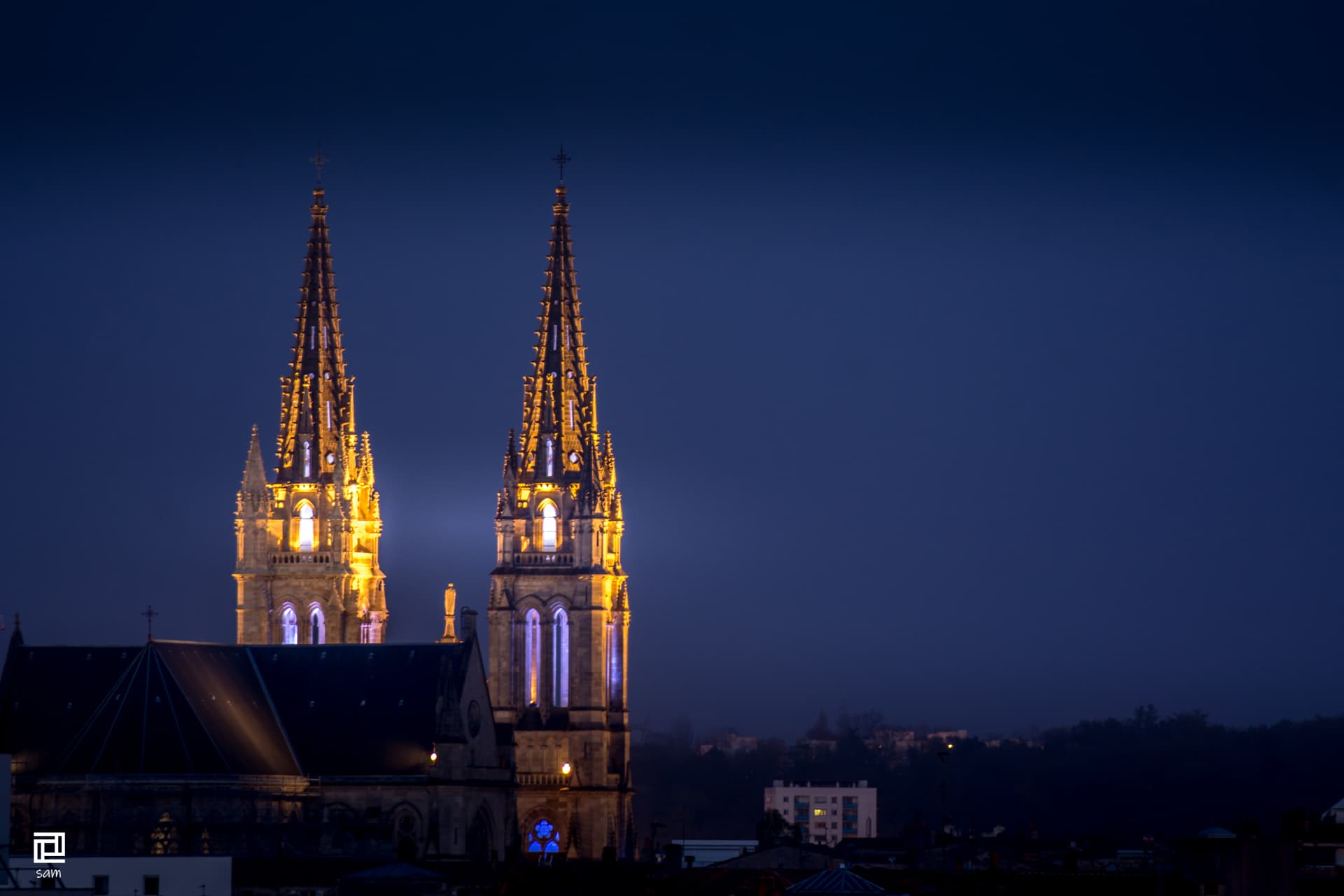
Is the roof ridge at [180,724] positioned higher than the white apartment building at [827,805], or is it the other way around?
the roof ridge at [180,724]

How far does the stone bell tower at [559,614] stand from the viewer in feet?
440

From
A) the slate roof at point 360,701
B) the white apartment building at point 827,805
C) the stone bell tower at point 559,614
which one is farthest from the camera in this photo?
the white apartment building at point 827,805

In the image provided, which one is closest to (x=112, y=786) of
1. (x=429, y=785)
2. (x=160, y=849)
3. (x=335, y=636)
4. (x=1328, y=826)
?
(x=160, y=849)

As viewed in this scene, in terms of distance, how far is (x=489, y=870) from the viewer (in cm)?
11275

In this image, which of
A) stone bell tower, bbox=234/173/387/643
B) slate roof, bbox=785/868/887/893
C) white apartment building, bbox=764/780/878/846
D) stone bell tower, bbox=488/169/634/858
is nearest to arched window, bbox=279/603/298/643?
stone bell tower, bbox=234/173/387/643

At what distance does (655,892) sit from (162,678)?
2357 cm

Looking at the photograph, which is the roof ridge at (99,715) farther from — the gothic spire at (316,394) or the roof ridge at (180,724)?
the gothic spire at (316,394)

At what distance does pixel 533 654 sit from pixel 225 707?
18378 millimetres

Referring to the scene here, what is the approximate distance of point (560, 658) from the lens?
134 metres

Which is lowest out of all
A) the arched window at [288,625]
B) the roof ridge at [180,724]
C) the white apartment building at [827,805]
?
the white apartment building at [827,805]

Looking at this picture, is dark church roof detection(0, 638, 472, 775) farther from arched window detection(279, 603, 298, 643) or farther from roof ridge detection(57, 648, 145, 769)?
arched window detection(279, 603, 298, 643)

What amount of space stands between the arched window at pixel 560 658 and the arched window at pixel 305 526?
10.1 m

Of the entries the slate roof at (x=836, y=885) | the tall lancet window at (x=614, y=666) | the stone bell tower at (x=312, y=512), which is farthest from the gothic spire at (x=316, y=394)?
the slate roof at (x=836, y=885)

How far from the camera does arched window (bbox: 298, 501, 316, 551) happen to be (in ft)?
446
